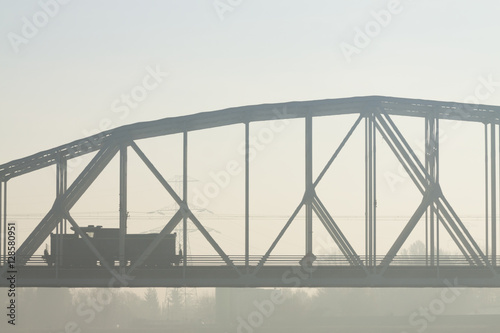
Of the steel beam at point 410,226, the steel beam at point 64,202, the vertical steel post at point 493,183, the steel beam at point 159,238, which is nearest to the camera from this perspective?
the steel beam at point 410,226

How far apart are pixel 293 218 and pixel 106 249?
13854 mm

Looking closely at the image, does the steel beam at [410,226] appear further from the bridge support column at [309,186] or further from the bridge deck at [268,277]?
the bridge support column at [309,186]

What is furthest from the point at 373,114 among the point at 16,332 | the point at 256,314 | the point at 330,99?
the point at 256,314

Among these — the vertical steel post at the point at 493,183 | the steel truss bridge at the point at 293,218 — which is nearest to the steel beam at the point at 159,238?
the steel truss bridge at the point at 293,218

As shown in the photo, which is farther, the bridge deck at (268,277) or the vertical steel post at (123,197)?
the vertical steel post at (123,197)

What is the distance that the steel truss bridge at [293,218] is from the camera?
59.7 m

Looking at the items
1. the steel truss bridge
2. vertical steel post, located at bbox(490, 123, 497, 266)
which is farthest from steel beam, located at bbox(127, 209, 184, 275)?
vertical steel post, located at bbox(490, 123, 497, 266)

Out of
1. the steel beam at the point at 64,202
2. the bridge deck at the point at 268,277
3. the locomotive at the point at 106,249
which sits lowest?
the bridge deck at the point at 268,277

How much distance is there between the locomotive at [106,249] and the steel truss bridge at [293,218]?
10.4 feet

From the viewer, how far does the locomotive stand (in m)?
66.7

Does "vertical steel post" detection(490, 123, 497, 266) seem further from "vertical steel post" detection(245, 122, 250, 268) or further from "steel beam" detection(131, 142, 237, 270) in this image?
"steel beam" detection(131, 142, 237, 270)

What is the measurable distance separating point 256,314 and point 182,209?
293 feet

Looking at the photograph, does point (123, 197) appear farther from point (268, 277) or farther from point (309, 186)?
point (309, 186)

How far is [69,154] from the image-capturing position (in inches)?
2559
